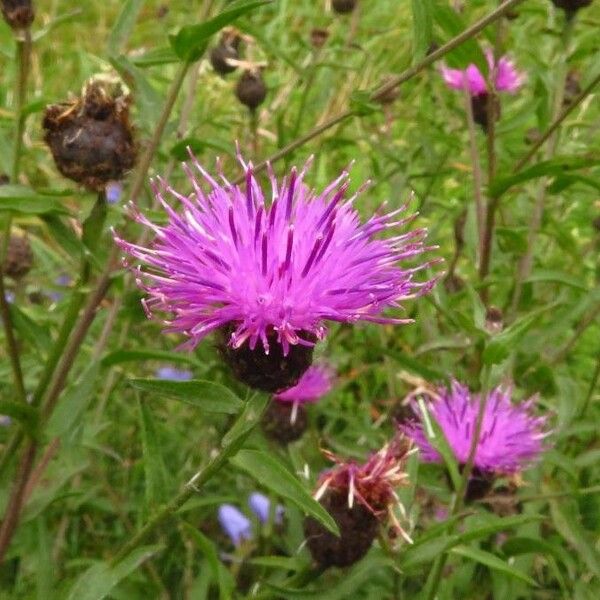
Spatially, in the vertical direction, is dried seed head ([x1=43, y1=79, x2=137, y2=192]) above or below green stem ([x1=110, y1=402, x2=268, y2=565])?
above

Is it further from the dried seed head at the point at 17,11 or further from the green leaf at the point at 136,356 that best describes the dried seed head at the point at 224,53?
the green leaf at the point at 136,356

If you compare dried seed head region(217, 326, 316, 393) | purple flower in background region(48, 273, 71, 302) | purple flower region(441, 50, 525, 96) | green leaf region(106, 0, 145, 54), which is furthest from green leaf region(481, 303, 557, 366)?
purple flower in background region(48, 273, 71, 302)

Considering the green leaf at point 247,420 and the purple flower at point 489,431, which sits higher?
the green leaf at point 247,420

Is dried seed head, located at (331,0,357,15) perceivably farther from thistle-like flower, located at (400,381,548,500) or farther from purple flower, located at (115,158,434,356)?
purple flower, located at (115,158,434,356)

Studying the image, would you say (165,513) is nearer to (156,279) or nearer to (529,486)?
(156,279)

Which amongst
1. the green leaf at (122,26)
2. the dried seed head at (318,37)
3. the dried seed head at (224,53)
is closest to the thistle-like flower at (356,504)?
the green leaf at (122,26)

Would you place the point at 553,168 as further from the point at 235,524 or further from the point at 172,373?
the point at 172,373
